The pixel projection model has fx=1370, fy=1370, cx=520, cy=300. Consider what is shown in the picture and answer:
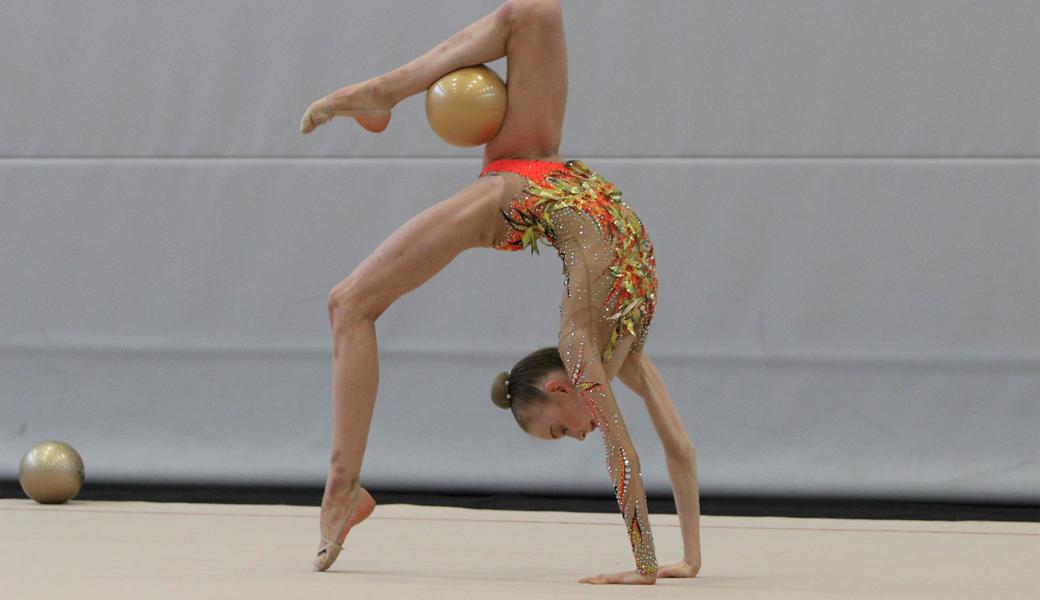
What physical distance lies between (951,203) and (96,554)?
291 centimetres

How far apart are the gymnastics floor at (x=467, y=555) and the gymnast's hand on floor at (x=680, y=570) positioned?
0.03 metres

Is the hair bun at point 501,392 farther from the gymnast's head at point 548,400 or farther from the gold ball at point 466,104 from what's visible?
the gold ball at point 466,104

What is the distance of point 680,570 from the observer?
276cm

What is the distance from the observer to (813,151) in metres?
4.53

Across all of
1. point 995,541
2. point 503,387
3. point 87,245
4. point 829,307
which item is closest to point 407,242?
point 503,387

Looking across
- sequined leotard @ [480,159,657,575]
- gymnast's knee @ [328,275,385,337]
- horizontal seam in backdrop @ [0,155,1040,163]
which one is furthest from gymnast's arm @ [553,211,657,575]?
horizontal seam in backdrop @ [0,155,1040,163]

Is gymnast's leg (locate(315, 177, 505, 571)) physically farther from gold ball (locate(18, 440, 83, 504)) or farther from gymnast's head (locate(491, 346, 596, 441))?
gold ball (locate(18, 440, 83, 504))

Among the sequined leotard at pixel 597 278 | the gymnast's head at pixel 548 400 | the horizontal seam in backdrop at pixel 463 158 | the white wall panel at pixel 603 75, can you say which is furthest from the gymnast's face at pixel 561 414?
the white wall panel at pixel 603 75

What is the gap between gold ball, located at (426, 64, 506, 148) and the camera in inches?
106

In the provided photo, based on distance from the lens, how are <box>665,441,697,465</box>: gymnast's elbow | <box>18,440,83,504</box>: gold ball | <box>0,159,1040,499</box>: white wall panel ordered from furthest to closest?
<box>0,159,1040,499</box>: white wall panel → <box>18,440,83,504</box>: gold ball → <box>665,441,697,465</box>: gymnast's elbow

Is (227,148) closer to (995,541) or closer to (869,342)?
(869,342)

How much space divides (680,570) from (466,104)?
40.4 inches

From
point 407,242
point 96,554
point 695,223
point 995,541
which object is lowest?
point 995,541

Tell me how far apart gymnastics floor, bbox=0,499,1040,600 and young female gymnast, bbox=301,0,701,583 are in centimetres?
24
